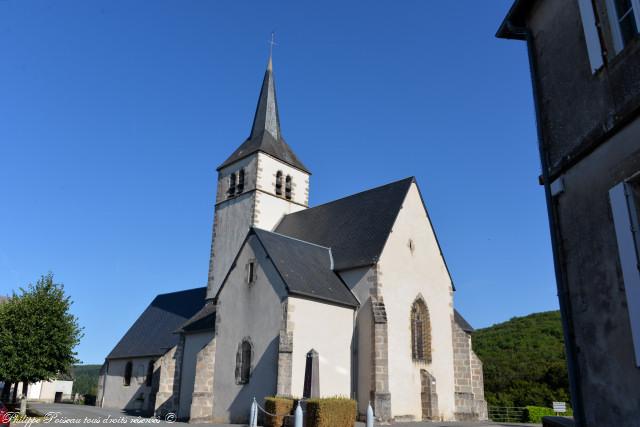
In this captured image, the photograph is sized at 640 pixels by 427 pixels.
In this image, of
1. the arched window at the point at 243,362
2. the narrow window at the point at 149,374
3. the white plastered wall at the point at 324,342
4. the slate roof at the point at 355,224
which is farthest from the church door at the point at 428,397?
the narrow window at the point at 149,374

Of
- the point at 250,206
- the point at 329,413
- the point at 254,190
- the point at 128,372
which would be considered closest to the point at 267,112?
the point at 254,190

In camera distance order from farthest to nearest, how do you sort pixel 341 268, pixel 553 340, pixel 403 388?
pixel 553 340 → pixel 341 268 → pixel 403 388

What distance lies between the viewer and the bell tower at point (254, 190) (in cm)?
2511

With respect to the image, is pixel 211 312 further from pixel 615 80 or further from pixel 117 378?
pixel 615 80

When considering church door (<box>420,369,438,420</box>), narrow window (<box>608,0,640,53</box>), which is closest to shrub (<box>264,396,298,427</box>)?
church door (<box>420,369,438,420</box>)

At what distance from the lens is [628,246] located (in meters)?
4.87

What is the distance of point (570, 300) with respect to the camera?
5.90 metres

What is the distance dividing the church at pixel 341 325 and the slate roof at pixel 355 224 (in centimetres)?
6

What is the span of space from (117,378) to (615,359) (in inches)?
1171

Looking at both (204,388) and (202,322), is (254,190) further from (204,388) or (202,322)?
(204,388)

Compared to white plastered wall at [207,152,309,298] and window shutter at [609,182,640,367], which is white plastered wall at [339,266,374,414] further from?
window shutter at [609,182,640,367]

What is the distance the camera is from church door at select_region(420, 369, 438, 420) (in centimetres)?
1723

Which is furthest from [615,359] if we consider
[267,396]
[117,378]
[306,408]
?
[117,378]

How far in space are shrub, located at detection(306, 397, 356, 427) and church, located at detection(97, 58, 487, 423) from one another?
5.42 feet
